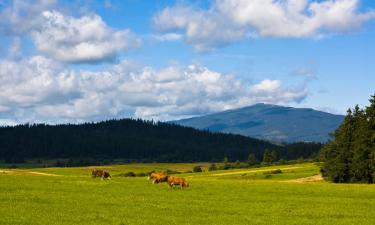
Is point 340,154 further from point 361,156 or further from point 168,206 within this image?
point 168,206

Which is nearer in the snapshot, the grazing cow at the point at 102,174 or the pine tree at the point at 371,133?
the grazing cow at the point at 102,174

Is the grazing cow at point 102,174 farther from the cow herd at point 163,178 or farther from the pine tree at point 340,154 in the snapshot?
the pine tree at point 340,154

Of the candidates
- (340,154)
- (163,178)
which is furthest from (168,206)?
(340,154)

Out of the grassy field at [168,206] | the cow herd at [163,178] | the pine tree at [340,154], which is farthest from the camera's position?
the pine tree at [340,154]

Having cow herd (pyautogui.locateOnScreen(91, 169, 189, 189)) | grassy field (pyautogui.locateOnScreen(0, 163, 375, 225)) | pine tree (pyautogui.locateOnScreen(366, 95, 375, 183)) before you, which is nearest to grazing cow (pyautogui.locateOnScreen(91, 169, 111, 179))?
cow herd (pyautogui.locateOnScreen(91, 169, 189, 189))

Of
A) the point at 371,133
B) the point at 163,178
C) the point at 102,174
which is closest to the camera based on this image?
the point at 163,178

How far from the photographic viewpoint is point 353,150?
96938 millimetres

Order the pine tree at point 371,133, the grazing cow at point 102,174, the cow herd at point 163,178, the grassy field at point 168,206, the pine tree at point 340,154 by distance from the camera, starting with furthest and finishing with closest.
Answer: the pine tree at point 340,154
the pine tree at point 371,133
the grazing cow at point 102,174
the cow herd at point 163,178
the grassy field at point 168,206

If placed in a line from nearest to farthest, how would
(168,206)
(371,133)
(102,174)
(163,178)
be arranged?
(168,206) < (163,178) < (102,174) < (371,133)

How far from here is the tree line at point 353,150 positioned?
93.7 meters

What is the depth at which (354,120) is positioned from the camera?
10019 centimetres

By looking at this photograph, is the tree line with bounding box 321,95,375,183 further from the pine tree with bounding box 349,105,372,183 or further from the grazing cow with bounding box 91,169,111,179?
the grazing cow with bounding box 91,169,111,179

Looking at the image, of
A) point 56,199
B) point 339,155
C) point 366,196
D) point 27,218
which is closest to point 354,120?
point 339,155

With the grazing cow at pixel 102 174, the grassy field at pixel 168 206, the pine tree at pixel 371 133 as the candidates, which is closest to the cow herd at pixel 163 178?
the grazing cow at pixel 102 174
